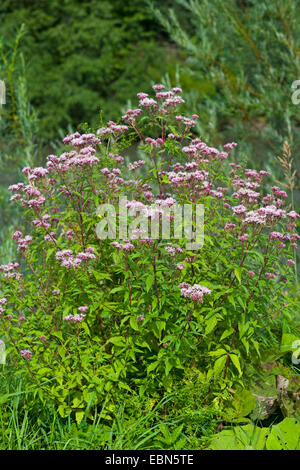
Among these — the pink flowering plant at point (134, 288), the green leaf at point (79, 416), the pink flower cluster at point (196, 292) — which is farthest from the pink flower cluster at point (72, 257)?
the green leaf at point (79, 416)

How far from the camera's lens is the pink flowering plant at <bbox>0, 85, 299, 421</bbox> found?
109 inches

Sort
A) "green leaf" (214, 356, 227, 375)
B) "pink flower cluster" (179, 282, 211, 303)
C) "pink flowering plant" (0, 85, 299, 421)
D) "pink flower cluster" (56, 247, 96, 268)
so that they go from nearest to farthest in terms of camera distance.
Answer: "pink flower cluster" (179, 282, 211, 303)
"pink flower cluster" (56, 247, 96, 268)
"pink flowering plant" (0, 85, 299, 421)
"green leaf" (214, 356, 227, 375)

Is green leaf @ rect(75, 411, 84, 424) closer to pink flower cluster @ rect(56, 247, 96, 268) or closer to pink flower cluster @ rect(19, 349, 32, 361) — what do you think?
pink flower cluster @ rect(19, 349, 32, 361)

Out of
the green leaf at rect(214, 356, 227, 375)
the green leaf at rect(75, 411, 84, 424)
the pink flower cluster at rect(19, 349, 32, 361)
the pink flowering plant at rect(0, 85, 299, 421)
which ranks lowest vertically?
the green leaf at rect(75, 411, 84, 424)

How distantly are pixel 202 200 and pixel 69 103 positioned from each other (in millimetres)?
11626

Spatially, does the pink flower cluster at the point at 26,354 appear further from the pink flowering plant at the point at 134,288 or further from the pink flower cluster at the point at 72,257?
the pink flower cluster at the point at 72,257

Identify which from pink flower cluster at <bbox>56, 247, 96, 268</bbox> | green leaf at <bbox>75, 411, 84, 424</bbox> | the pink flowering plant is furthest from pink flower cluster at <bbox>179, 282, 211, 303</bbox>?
green leaf at <bbox>75, 411, 84, 424</bbox>

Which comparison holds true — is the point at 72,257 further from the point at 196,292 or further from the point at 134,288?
the point at 196,292

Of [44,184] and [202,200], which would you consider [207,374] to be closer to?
[202,200]

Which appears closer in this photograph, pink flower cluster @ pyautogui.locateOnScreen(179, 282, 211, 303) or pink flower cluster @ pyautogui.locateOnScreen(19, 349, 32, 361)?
pink flower cluster @ pyautogui.locateOnScreen(179, 282, 211, 303)

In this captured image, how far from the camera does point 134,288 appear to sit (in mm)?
2988

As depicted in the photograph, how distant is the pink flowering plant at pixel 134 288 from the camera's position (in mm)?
2762
